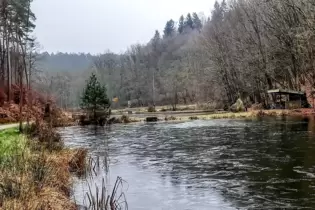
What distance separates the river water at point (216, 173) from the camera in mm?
10859

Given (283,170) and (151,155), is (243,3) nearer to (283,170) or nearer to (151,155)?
(151,155)

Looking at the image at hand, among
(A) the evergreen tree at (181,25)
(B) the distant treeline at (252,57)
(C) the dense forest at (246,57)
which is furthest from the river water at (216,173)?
(A) the evergreen tree at (181,25)

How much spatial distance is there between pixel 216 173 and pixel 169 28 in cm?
14464

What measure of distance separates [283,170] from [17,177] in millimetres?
9362

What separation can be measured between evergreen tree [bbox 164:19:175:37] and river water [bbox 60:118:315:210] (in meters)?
131

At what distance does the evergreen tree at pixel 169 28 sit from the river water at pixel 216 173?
429ft

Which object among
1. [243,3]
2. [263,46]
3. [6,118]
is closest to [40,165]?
[6,118]

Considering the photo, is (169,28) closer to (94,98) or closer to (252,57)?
(252,57)

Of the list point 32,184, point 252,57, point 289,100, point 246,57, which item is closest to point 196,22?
point 246,57

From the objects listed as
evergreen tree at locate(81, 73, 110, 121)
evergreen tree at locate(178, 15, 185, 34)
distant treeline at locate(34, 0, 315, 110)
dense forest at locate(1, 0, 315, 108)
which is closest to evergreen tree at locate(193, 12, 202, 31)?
evergreen tree at locate(178, 15, 185, 34)

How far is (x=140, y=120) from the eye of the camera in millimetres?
50094

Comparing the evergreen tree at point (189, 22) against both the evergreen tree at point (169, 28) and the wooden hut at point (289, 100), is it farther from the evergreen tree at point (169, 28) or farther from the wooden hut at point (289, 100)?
the wooden hut at point (289, 100)

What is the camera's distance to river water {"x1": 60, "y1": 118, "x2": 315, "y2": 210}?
10.9m

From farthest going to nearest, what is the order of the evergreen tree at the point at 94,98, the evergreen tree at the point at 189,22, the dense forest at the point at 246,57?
the evergreen tree at the point at 189,22 → the dense forest at the point at 246,57 → the evergreen tree at the point at 94,98
